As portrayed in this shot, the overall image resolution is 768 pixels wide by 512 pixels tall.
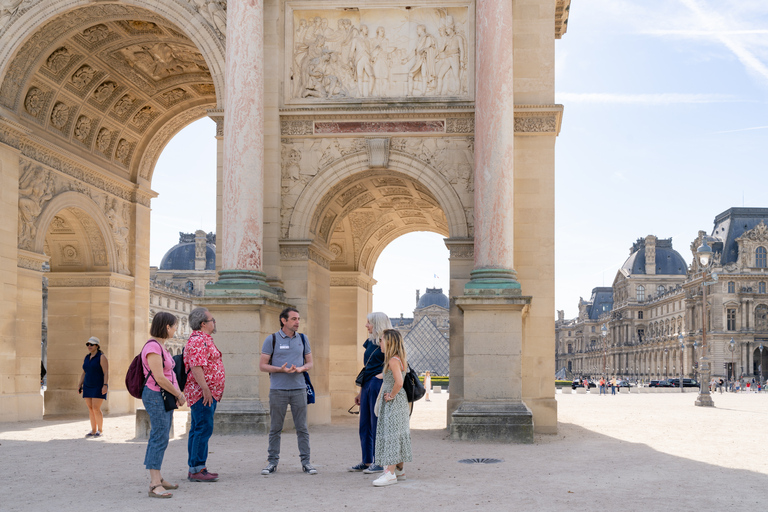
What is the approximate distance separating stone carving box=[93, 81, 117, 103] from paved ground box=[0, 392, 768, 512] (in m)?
11.0

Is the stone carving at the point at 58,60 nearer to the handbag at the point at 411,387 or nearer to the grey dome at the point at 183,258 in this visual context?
the handbag at the point at 411,387

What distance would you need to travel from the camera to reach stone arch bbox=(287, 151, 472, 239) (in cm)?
1922

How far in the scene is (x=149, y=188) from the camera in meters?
28.5

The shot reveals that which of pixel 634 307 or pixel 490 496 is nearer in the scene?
pixel 490 496

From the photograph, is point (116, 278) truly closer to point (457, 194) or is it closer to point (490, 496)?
point (457, 194)

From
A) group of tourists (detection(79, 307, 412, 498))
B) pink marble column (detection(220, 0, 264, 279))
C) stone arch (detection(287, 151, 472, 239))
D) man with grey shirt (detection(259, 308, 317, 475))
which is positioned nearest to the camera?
group of tourists (detection(79, 307, 412, 498))

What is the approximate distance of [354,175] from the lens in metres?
19.6

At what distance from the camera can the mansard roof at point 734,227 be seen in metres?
118

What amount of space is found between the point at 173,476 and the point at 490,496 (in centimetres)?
427

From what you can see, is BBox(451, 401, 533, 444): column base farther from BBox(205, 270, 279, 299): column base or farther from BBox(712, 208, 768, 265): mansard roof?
BBox(712, 208, 768, 265): mansard roof

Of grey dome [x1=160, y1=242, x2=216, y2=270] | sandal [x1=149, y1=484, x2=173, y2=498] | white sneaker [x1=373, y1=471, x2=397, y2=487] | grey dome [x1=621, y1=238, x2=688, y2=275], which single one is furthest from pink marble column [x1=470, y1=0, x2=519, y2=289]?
grey dome [x1=621, y1=238, x2=688, y2=275]

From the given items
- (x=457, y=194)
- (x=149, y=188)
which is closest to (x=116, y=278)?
(x=149, y=188)

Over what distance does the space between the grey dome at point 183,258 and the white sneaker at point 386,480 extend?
412 feet

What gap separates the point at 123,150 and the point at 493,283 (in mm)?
15385
